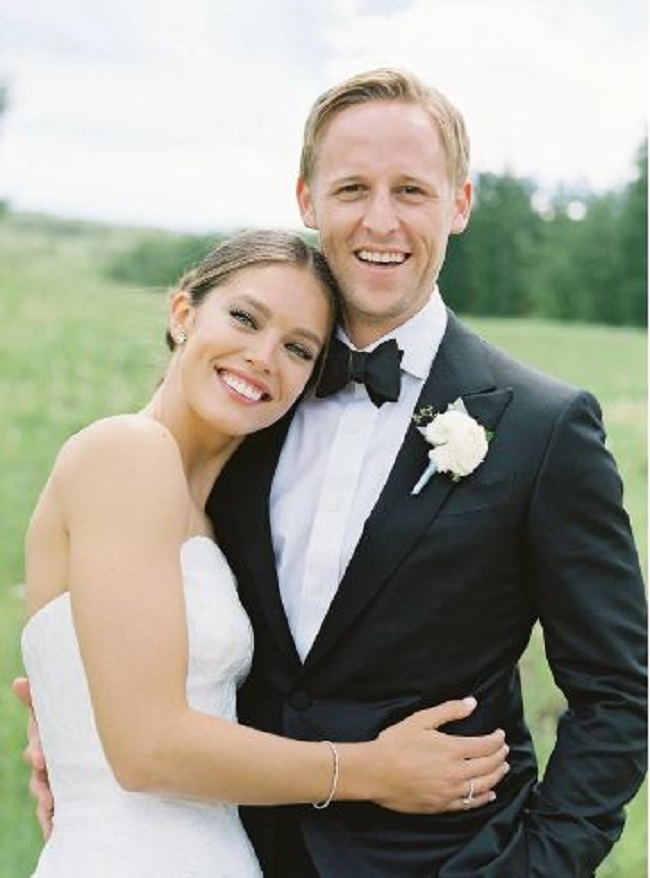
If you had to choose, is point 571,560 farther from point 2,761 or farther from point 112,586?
point 2,761

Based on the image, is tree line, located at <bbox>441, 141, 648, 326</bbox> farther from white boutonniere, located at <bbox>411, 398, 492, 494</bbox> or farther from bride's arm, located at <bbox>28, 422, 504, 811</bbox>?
bride's arm, located at <bbox>28, 422, 504, 811</bbox>

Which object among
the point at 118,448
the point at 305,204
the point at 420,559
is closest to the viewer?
the point at 118,448

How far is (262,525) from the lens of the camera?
261cm

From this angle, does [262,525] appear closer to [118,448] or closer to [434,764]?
[118,448]

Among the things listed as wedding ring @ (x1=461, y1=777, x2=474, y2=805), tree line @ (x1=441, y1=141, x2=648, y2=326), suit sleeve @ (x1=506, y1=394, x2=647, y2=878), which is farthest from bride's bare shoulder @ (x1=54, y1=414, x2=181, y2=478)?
tree line @ (x1=441, y1=141, x2=648, y2=326)

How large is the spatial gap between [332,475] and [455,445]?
0.93 ft

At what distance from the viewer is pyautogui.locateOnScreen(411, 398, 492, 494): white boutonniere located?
246 centimetres

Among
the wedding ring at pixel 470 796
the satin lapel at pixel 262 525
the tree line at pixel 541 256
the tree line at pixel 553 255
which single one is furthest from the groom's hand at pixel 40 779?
the tree line at pixel 553 255

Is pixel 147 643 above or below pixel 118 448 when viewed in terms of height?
below

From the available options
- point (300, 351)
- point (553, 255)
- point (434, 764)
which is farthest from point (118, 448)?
point (553, 255)

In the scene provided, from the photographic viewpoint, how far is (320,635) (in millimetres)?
2502

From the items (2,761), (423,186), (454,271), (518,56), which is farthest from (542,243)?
(423,186)

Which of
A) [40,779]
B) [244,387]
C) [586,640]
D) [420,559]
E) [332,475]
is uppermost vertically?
[244,387]

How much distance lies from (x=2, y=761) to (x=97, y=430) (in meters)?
2.81
